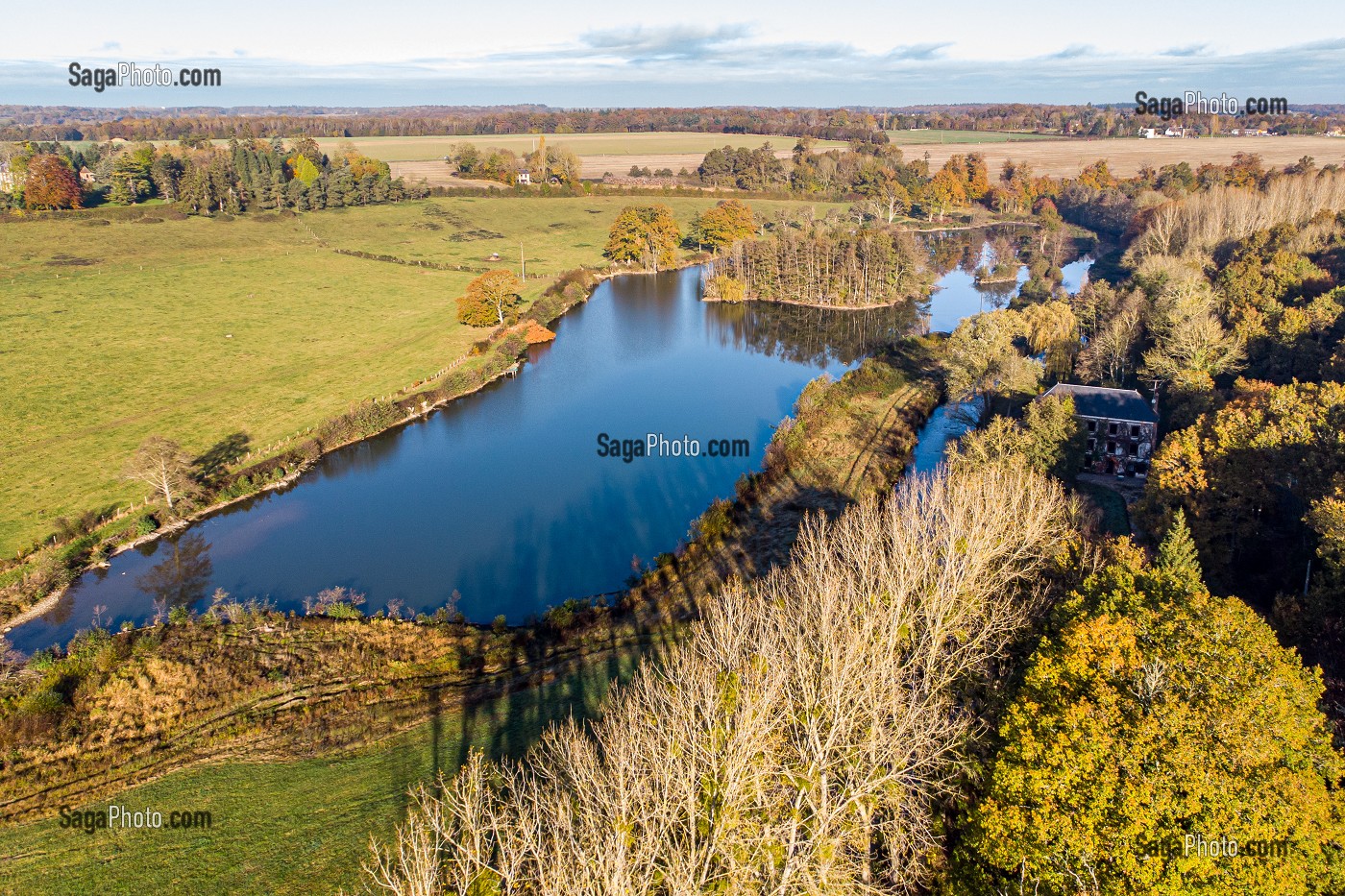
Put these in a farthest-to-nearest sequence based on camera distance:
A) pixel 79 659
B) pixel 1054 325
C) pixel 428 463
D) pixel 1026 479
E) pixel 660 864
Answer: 1. pixel 1054 325
2. pixel 428 463
3. pixel 1026 479
4. pixel 79 659
5. pixel 660 864

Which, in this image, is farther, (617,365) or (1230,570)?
(617,365)

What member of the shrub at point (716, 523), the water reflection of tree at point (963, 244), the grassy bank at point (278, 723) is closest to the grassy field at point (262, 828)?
the grassy bank at point (278, 723)

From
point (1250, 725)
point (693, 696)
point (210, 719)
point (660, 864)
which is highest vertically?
point (693, 696)

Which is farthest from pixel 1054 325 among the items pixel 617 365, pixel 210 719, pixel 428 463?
pixel 210 719

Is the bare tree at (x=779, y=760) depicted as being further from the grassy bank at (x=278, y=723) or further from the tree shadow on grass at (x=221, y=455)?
the tree shadow on grass at (x=221, y=455)

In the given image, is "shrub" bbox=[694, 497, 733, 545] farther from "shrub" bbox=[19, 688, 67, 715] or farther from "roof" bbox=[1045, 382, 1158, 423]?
"shrub" bbox=[19, 688, 67, 715]

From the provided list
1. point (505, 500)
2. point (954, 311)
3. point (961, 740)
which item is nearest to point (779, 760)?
point (961, 740)

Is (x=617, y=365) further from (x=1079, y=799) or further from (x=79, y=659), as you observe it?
(x=1079, y=799)
